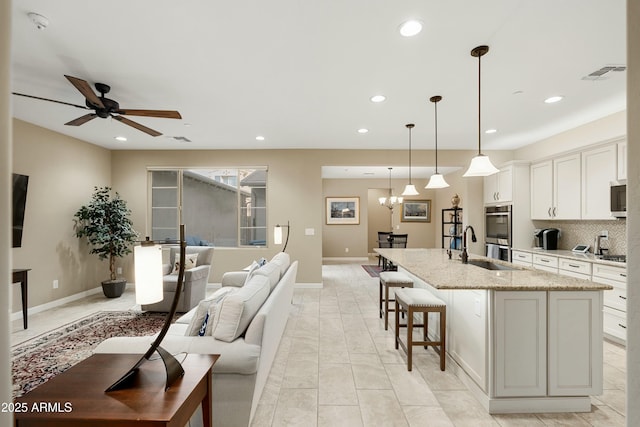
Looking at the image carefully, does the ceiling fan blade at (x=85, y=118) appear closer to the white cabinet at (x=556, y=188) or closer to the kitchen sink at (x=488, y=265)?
the kitchen sink at (x=488, y=265)

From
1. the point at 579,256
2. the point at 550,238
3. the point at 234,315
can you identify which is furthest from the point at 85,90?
the point at 550,238

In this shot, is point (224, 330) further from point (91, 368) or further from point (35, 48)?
point (35, 48)

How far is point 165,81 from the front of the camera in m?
2.95

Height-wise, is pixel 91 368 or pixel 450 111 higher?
pixel 450 111

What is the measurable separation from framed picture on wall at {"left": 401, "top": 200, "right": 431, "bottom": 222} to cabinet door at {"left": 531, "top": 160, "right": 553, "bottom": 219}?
481 cm

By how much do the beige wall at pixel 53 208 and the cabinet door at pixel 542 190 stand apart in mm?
7559

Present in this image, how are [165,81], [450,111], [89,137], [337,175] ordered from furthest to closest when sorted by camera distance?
1. [337,175]
2. [89,137]
3. [450,111]
4. [165,81]

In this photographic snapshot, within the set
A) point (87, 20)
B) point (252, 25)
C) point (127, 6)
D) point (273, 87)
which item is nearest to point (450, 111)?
point (273, 87)

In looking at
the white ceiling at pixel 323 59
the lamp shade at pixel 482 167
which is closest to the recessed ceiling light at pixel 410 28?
the white ceiling at pixel 323 59

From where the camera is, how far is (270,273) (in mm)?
2674

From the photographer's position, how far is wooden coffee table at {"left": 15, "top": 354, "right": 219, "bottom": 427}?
110 centimetres

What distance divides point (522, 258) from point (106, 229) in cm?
672

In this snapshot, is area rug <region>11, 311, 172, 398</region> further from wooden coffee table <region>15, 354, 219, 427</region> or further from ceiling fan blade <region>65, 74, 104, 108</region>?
ceiling fan blade <region>65, 74, 104, 108</region>

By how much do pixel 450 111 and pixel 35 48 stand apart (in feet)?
13.5
